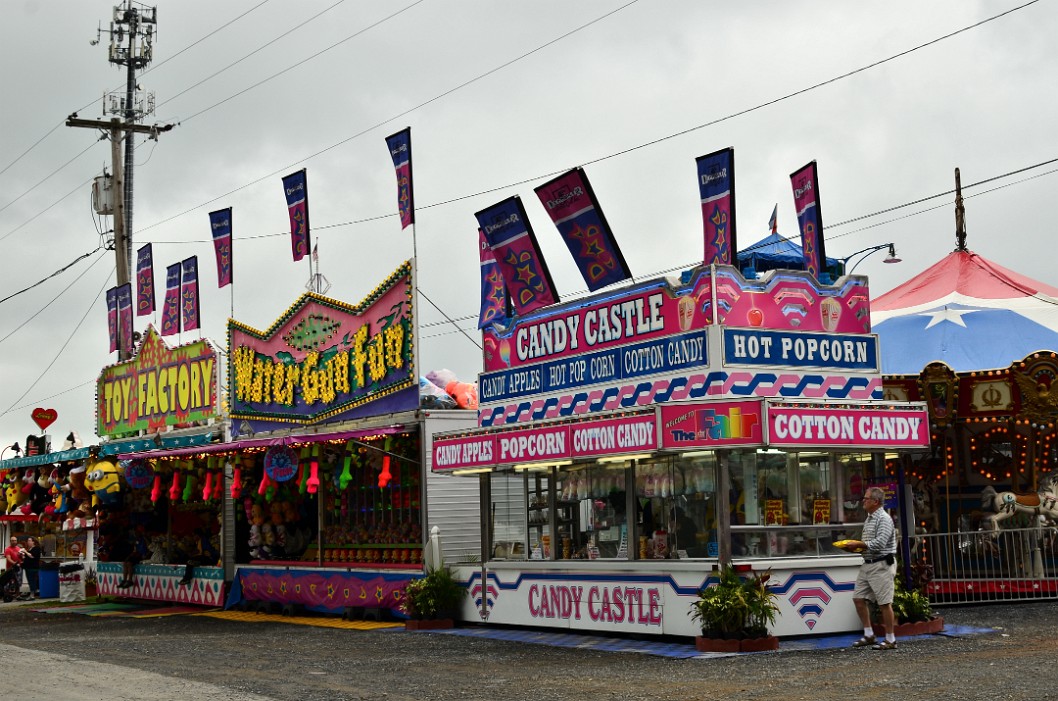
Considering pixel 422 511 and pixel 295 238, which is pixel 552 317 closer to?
pixel 422 511

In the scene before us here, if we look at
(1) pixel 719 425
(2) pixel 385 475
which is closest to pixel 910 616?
(1) pixel 719 425

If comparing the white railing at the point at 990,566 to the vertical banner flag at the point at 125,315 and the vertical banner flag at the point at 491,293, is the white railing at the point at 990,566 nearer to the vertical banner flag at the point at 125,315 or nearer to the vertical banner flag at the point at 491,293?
the vertical banner flag at the point at 491,293

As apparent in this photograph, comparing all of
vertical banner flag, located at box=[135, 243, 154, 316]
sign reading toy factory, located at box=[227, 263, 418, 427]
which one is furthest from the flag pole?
vertical banner flag, located at box=[135, 243, 154, 316]

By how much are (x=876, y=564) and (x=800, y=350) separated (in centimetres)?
323

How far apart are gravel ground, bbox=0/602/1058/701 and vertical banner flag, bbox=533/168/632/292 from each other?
5.12 m

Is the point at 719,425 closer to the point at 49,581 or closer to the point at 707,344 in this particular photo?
the point at 707,344

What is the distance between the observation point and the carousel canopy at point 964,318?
75.5ft

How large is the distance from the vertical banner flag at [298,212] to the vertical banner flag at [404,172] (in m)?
3.15

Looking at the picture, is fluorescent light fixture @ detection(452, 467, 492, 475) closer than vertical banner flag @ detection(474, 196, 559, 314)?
Yes

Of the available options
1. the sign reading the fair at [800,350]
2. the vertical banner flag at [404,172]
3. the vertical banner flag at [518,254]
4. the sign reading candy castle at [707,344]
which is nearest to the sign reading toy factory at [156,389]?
the vertical banner flag at [404,172]

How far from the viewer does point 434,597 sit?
800 inches

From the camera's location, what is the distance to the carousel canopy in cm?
2300

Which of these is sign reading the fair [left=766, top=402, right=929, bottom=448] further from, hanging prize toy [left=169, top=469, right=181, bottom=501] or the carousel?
hanging prize toy [left=169, top=469, right=181, bottom=501]

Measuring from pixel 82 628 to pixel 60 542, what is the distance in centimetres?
1566
